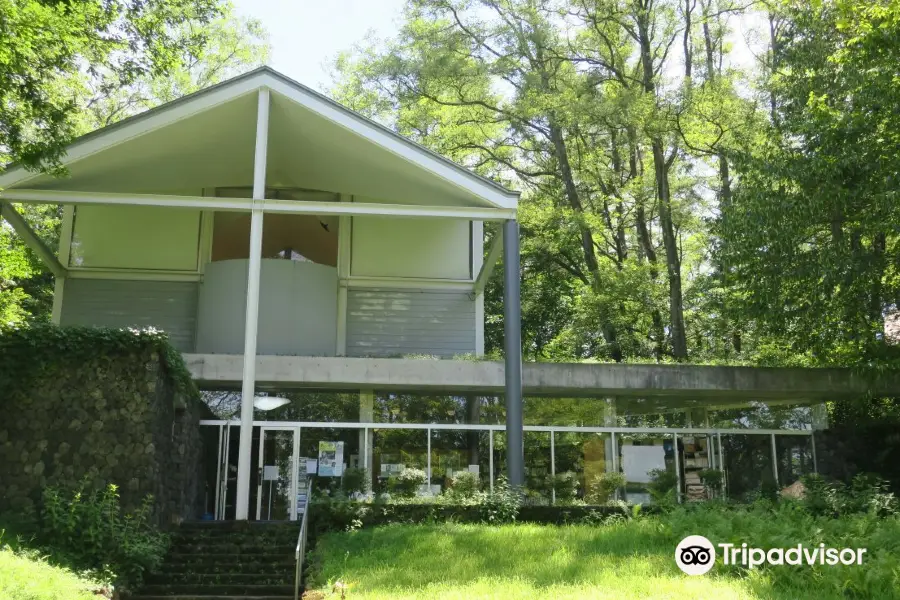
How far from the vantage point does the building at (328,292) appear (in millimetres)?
16172

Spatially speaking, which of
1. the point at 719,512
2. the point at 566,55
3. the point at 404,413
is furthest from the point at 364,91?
the point at 719,512

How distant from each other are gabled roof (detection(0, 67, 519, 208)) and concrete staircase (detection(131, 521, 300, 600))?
285 inches

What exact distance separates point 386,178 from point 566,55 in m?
11.0

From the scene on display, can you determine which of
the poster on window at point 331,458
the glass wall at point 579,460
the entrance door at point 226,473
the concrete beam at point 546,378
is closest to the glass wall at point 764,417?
the concrete beam at point 546,378

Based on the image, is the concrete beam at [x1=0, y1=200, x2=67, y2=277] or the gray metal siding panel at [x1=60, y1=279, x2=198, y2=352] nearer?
the concrete beam at [x1=0, y1=200, x2=67, y2=277]

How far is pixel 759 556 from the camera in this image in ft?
28.5

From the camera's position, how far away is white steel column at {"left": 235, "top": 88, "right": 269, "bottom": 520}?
1416cm

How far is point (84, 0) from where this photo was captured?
11820mm

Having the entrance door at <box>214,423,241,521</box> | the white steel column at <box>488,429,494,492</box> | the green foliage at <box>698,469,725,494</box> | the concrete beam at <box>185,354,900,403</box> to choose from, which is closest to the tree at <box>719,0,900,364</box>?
the concrete beam at <box>185,354,900,403</box>

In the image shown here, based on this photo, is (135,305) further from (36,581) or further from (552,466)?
(36,581)

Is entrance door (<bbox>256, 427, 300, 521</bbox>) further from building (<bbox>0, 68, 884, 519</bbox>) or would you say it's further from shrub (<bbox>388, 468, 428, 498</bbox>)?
shrub (<bbox>388, 468, 428, 498</bbox>)

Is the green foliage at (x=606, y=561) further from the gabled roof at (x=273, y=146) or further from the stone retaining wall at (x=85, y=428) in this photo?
the gabled roof at (x=273, y=146)

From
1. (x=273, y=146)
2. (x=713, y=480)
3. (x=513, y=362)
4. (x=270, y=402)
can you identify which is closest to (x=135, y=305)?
(x=270, y=402)

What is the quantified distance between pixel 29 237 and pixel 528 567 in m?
13.2
